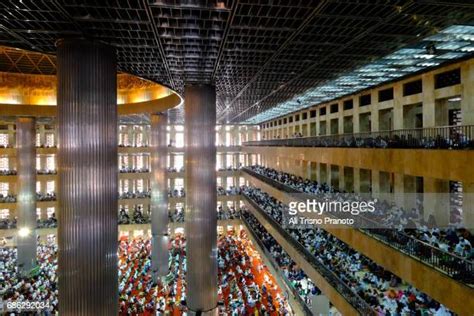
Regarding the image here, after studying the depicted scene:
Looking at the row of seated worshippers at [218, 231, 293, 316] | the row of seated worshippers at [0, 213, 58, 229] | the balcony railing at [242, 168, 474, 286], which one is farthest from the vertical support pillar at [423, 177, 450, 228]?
the row of seated worshippers at [0, 213, 58, 229]

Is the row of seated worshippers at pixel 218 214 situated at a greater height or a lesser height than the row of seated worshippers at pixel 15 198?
lesser

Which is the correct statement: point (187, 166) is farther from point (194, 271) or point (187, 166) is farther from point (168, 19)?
point (168, 19)

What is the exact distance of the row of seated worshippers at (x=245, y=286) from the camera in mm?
21984

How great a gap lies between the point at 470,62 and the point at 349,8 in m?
6.60

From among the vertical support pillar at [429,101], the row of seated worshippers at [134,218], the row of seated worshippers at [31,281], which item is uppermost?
the vertical support pillar at [429,101]

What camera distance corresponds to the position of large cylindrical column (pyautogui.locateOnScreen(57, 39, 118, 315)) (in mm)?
8969

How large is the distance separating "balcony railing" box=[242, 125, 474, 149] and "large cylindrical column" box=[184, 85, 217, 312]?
6103 millimetres

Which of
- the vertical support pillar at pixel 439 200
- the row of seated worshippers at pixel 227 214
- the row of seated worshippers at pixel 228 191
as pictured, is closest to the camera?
the vertical support pillar at pixel 439 200

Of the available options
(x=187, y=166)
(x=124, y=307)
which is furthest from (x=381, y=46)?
(x=124, y=307)

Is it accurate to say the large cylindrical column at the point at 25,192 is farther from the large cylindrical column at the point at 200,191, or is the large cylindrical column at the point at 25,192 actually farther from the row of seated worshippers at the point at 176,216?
the large cylindrical column at the point at 200,191

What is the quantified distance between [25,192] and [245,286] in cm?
1729

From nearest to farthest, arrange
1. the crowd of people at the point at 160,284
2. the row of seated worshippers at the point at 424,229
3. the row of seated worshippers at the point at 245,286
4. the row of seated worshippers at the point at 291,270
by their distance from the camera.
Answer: the row of seated worshippers at the point at 424,229
the row of seated worshippers at the point at 291,270
the crowd of people at the point at 160,284
the row of seated worshippers at the point at 245,286

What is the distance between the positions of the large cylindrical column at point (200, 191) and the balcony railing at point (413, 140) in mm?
6103

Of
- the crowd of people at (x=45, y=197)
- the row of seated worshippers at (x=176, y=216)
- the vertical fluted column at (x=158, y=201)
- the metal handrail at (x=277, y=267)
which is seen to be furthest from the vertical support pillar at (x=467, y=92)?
the crowd of people at (x=45, y=197)
